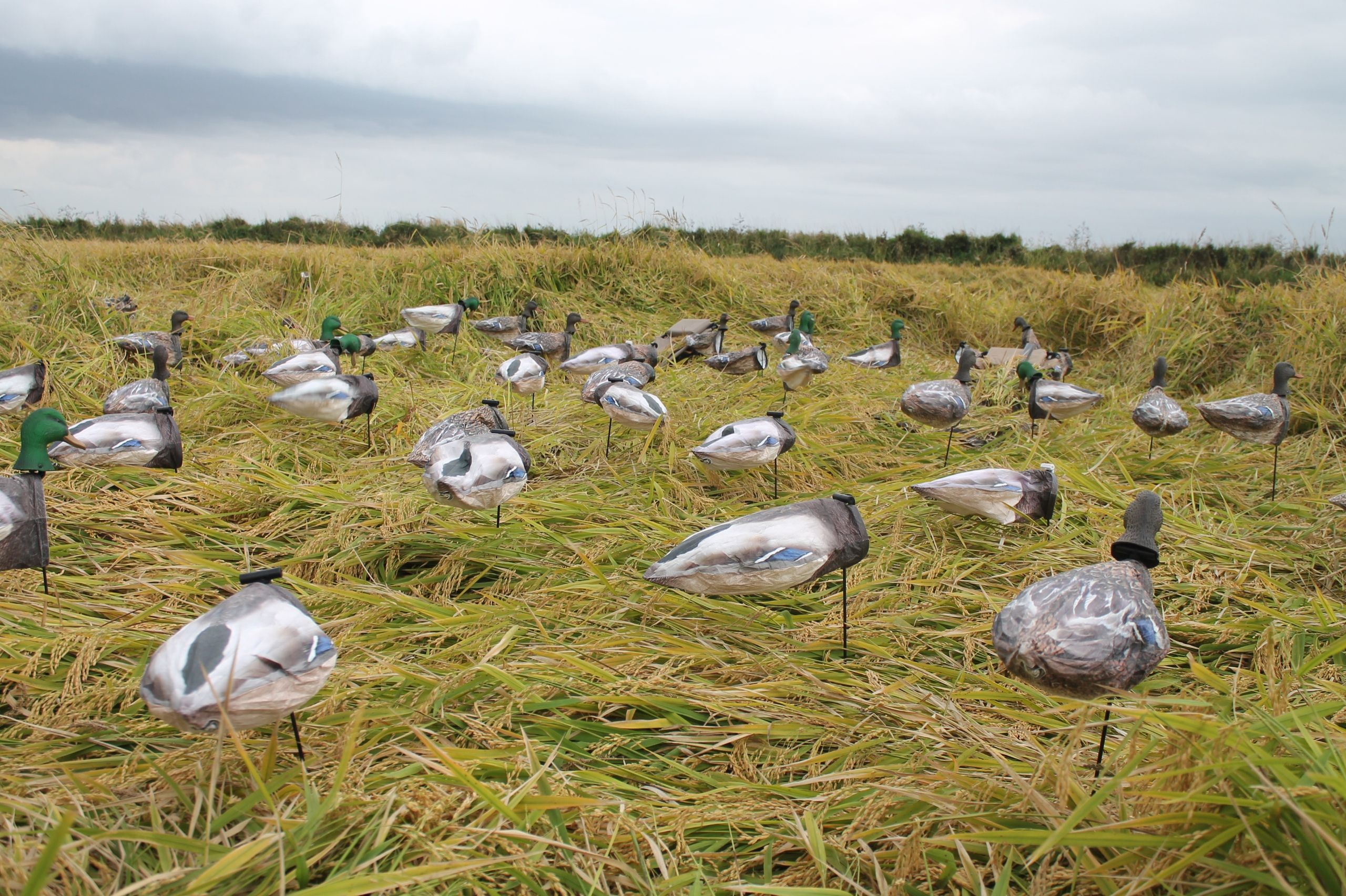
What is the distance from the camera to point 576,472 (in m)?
4.62

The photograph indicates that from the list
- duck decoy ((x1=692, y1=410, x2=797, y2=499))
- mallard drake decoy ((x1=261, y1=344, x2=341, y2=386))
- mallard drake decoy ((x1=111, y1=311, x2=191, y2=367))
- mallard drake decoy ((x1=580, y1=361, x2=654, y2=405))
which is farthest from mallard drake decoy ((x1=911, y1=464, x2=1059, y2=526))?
mallard drake decoy ((x1=111, y1=311, x2=191, y2=367))

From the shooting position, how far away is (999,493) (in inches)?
136

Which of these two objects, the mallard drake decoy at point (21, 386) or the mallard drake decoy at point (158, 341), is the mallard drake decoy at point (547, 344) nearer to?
the mallard drake decoy at point (158, 341)

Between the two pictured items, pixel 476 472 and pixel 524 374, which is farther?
pixel 524 374

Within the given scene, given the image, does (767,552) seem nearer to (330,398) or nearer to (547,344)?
(330,398)

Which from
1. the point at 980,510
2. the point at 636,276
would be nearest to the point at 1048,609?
the point at 980,510

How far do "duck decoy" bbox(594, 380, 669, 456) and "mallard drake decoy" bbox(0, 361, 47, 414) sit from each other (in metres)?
3.29

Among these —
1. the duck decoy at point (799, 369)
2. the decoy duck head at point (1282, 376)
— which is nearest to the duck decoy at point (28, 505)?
the duck decoy at point (799, 369)

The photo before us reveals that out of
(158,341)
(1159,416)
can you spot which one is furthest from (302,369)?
(1159,416)

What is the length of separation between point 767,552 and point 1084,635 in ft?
2.97

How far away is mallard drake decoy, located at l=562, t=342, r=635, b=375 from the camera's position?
227 inches

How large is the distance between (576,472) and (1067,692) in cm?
315

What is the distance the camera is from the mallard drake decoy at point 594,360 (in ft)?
18.9

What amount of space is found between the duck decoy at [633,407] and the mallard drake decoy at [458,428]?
59cm
